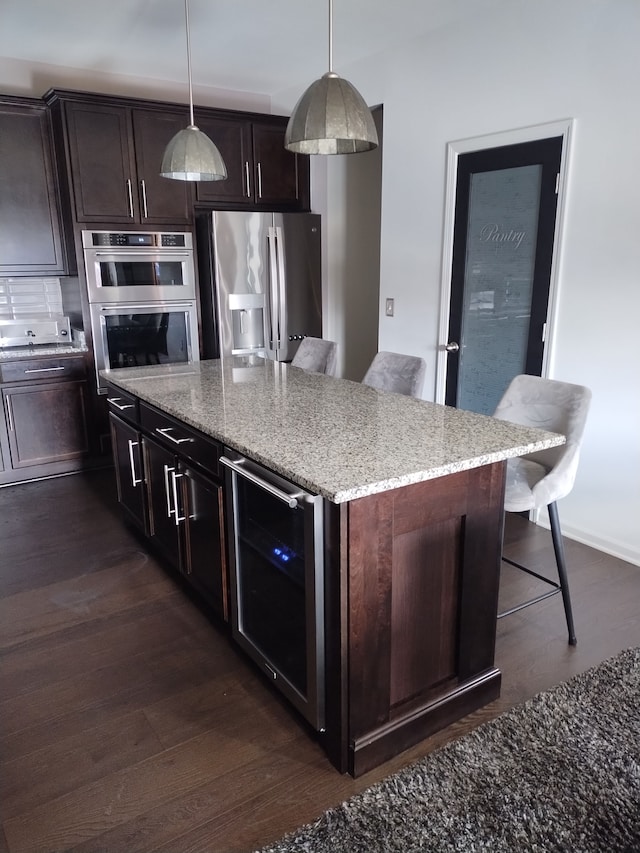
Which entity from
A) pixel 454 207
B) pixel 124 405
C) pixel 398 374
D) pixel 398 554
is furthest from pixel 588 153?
pixel 124 405

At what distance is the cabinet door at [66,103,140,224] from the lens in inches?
159

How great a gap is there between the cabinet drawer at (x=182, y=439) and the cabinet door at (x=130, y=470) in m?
0.21

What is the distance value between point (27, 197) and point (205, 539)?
10.1 feet

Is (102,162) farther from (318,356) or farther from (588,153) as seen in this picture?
(588,153)

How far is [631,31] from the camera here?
270 cm

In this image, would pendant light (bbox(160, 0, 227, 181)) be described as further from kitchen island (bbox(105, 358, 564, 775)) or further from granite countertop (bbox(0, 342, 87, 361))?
granite countertop (bbox(0, 342, 87, 361))

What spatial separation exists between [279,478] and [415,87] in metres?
3.18

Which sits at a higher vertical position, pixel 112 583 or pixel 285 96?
pixel 285 96

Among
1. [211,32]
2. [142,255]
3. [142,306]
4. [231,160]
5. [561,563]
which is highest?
[211,32]

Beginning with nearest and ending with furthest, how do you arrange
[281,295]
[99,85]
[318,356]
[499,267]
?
[499,267] < [318,356] < [99,85] < [281,295]

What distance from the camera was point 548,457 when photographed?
8.26 feet

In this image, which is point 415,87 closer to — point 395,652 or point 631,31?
point 631,31

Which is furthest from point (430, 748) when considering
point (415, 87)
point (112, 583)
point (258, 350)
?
point (415, 87)

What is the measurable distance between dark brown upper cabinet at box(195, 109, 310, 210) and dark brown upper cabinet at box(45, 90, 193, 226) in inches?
9.0
